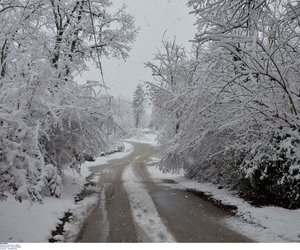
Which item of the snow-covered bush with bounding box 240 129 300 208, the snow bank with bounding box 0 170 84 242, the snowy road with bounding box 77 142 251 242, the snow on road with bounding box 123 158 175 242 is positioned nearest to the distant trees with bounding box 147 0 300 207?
the snow-covered bush with bounding box 240 129 300 208

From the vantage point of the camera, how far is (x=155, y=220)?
9.47 meters

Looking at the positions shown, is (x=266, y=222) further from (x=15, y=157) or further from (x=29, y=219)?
(x=15, y=157)

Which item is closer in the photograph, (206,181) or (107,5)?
(206,181)

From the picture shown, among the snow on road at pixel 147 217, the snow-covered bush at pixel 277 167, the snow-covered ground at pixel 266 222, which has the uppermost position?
the snow-covered bush at pixel 277 167

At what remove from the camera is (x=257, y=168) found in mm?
11367

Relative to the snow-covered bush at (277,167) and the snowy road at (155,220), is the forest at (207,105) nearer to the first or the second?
the snow-covered bush at (277,167)

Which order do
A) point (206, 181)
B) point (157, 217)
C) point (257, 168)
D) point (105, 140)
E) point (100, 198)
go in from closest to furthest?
point (157, 217) → point (257, 168) → point (100, 198) → point (105, 140) → point (206, 181)

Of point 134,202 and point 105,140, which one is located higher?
point 105,140

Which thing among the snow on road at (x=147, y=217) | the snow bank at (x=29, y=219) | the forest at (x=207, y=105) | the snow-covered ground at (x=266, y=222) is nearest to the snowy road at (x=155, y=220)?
the snow on road at (x=147, y=217)

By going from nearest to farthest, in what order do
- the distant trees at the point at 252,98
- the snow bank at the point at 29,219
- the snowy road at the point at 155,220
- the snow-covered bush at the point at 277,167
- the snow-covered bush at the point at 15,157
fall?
1. the snow-covered bush at the point at 15,157
2. the snow bank at the point at 29,219
3. the snowy road at the point at 155,220
4. the distant trees at the point at 252,98
5. the snow-covered bush at the point at 277,167

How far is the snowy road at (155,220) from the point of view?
25.3ft

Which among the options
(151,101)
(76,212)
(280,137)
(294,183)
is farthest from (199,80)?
(151,101)

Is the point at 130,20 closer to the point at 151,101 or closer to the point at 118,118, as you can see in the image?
the point at 151,101

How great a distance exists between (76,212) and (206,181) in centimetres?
847
